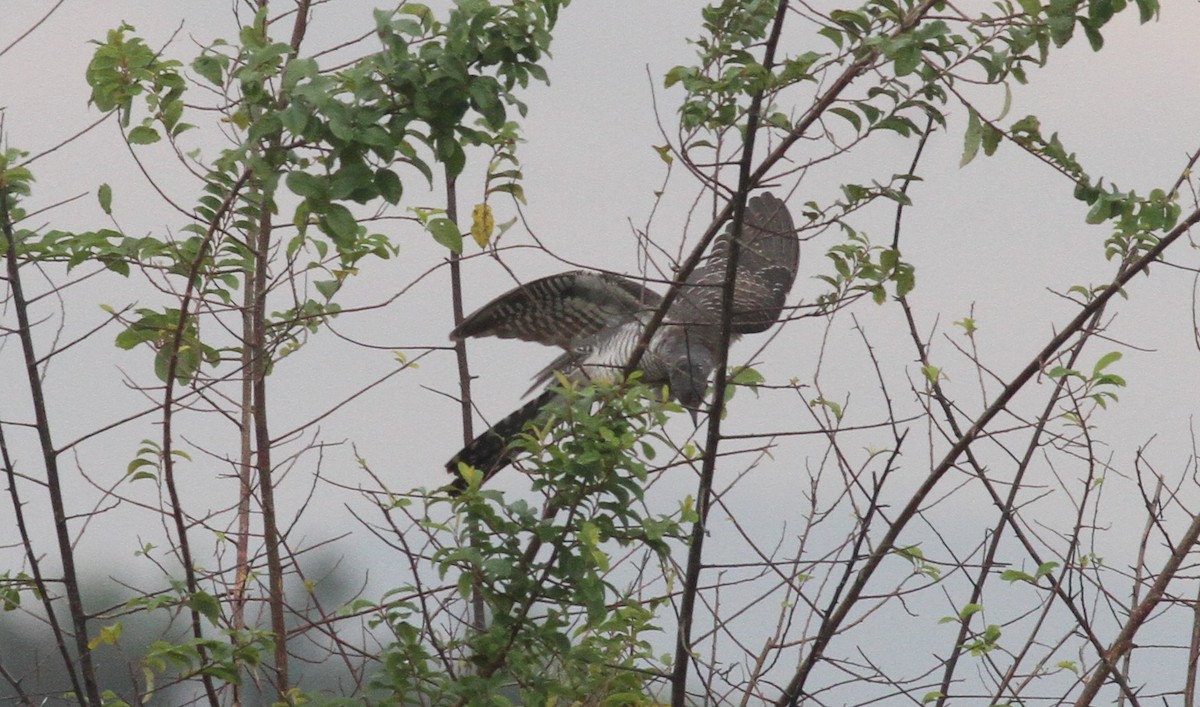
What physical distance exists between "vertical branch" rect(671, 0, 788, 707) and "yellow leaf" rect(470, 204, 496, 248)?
73cm

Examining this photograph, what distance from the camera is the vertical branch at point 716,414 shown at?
2896 millimetres

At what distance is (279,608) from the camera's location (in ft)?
12.1

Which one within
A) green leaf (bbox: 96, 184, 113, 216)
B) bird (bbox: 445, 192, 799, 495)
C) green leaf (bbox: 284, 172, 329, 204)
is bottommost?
green leaf (bbox: 284, 172, 329, 204)

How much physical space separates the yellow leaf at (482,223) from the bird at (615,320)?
1.14 meters

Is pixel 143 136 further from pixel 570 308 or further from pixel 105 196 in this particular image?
pixel 570 308

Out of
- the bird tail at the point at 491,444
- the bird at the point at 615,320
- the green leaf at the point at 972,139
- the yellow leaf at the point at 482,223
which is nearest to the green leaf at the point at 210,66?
the yellow leaf at the point at 482,223

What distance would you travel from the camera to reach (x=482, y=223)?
357 centimetres

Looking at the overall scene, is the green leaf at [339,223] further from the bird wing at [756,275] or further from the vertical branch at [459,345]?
the bird wing at [756,275]

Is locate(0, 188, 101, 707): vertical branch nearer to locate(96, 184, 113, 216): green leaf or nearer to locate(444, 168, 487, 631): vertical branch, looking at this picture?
locate(96, 184, 113, 216): green leaf

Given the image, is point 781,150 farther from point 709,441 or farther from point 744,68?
point 709,441

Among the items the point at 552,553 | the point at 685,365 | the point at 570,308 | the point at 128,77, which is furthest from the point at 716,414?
the point at 685,365

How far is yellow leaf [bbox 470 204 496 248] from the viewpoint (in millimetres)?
3496

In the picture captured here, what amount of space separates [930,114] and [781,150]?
358 millimetres

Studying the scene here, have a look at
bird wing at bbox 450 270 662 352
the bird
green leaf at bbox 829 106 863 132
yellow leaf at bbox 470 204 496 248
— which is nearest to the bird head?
the bird
